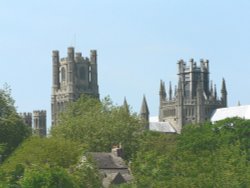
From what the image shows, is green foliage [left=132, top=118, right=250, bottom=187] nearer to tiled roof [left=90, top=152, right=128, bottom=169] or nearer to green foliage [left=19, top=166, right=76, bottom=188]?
green foliage [left=19, top=166, right=76, bottom=188]

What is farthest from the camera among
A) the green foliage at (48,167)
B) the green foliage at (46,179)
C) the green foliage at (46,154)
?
the green foliage at (46,154)

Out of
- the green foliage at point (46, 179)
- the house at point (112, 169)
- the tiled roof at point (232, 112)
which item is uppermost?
the tiled roof at point (232, 112)

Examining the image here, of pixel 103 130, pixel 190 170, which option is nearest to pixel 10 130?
pixel 103 130

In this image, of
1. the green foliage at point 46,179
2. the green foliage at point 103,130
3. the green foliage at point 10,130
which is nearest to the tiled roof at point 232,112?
the green foliage at point 103,130

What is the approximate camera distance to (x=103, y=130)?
11794 centimetres

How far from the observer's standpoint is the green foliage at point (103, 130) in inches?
4574

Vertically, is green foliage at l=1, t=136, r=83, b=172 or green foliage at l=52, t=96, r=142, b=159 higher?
green foliage at l=52, t=96, r=142, b=159

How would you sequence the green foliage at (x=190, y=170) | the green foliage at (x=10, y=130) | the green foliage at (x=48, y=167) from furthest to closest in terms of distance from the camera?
the green foliage at (x=10, y=130) → the green foliage at (x=190, y=170) → the green foliage at (x=48, y=167)

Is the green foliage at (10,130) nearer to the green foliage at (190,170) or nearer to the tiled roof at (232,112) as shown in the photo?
the green foliage at (190,170)

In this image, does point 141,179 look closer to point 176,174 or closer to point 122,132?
point 176,174

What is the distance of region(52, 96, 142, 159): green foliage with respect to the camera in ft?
381

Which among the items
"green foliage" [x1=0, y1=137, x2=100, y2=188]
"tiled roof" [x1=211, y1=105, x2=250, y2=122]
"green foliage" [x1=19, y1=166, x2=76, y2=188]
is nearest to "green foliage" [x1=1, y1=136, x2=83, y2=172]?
"green foliage" [x1=0, y1=137, x2=100, y2=188]

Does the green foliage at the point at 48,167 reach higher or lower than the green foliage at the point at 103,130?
lower

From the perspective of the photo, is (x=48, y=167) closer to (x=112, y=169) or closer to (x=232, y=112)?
(x=112, y=169)
